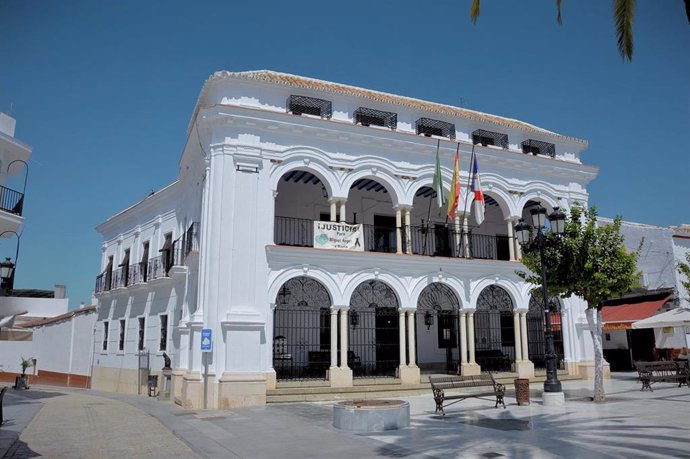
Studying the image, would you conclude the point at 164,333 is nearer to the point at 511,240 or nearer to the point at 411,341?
the point at 411,341

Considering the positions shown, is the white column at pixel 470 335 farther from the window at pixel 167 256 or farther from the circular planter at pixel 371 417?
the window at pixel 167 256

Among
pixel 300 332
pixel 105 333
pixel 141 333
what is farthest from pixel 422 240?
pixel 105 333

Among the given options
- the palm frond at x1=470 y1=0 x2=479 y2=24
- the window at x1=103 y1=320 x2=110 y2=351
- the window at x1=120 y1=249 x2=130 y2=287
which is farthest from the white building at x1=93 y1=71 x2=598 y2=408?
the palm frond at x1=470 y1=0 x2=479 y2=24

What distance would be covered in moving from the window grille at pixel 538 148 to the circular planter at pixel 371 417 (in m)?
13.9

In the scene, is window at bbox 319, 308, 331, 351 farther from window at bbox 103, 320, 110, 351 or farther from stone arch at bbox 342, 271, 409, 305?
window at bbox 103, 320, 110, 351

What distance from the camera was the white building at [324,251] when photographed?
1542 cm

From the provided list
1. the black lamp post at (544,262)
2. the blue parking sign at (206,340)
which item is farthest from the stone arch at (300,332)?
the black lamp post at (544,262)

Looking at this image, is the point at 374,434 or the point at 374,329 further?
the point at 374,329

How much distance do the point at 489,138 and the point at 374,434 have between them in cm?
1380

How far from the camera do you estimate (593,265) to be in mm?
13672

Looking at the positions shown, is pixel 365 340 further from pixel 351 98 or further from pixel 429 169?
pixel 351 98

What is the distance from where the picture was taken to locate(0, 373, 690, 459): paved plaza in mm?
8164

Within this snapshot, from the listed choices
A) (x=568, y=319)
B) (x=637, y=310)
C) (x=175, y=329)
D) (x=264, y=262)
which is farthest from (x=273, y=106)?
(x=637, y=310)

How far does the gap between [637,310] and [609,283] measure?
11.7 metres
